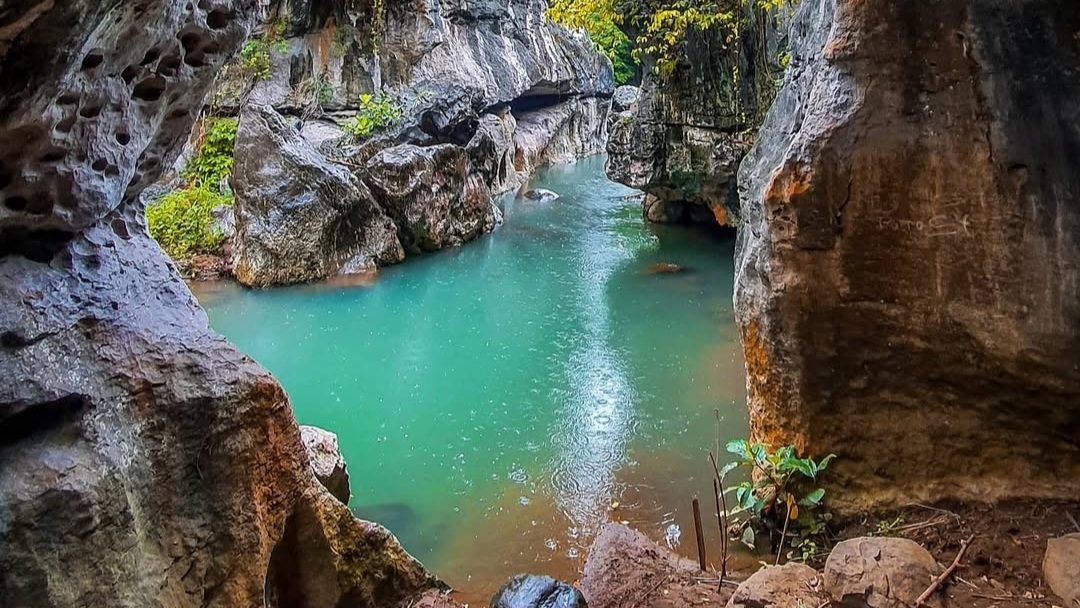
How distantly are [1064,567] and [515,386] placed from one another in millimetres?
5951

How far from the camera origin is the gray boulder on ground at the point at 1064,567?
3.35m

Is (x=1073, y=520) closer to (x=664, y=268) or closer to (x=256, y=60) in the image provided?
(x=664, y=268)

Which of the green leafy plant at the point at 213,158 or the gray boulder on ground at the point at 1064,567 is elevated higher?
the green leafy plant at the point at 213,158

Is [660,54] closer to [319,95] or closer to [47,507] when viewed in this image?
[319,95]

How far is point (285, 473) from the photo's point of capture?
10.7ft

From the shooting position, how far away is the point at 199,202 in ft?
49.2

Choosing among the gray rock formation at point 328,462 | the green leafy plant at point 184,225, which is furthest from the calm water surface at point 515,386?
the green leafy plant at point 184,225

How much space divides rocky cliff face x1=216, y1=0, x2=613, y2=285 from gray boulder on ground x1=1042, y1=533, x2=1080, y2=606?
11.6m

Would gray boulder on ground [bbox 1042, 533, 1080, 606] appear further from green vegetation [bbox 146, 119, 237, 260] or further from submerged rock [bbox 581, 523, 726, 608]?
green vegetation [bbox 146, 119, 237, 260]

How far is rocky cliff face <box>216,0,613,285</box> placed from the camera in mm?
13320

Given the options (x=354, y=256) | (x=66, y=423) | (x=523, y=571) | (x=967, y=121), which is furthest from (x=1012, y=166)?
(x=354, y=256)

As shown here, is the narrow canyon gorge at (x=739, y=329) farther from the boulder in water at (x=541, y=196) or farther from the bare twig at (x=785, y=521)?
the boulder in water at (x=541, y=196)

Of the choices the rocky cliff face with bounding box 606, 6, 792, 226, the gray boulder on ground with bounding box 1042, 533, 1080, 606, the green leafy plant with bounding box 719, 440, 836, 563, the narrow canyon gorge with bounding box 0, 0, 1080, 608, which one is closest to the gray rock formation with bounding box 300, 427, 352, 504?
the narrow canyon gorge with bounding box 0, 0, 1080, 608

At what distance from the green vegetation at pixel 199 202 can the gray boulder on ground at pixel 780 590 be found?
11619mm
